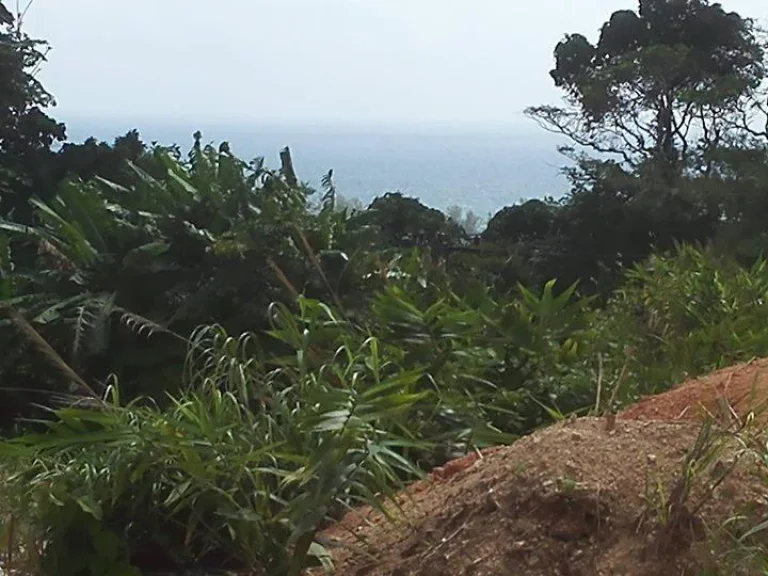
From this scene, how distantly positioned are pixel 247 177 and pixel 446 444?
3550 mm

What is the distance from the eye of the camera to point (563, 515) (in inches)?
86.0

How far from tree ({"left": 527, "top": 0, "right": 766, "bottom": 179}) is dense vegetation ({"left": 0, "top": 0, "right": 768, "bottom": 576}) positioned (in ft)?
0.08

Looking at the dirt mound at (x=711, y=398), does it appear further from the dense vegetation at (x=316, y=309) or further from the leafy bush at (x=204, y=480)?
the leafy bush at (x=204, y=480)

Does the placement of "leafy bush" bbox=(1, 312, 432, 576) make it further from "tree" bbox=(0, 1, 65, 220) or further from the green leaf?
"tree" bbox=(0, 1, 65, 220)

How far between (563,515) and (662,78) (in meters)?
9.10

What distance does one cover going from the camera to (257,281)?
18.5ft

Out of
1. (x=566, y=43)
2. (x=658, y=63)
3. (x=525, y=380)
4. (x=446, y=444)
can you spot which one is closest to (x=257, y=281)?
(x=525, y=380)

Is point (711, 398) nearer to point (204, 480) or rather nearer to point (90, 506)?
point (204, 480)

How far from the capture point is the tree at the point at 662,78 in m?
10.4

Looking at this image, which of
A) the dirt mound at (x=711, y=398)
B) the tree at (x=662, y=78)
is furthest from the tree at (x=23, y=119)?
the dirt mound at (x=711, y=398)

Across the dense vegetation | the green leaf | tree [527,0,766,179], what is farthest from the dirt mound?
tree [527,0,766,179]

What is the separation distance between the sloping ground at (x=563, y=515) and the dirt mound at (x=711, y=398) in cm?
23

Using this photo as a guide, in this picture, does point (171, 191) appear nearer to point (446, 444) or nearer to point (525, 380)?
point (525, 380)

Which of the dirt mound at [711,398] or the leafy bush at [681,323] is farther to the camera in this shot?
the leafy bush at [681,323]
